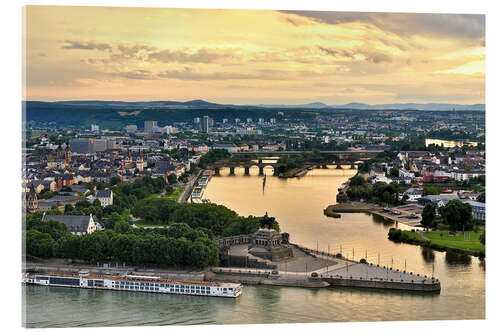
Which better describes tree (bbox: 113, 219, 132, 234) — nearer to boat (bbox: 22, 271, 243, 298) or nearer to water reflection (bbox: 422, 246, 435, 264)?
boat (bbox: 22, 271, 243, 298)

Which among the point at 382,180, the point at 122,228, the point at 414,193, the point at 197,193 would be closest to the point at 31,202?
the point at 122,228

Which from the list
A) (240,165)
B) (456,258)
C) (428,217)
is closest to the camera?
(456,258)

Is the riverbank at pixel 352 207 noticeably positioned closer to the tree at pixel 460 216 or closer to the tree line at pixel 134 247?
the tree at pixel 460 216

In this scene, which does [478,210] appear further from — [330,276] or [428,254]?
[330,276]

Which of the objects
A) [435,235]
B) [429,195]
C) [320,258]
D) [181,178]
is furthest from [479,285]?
[181,178]

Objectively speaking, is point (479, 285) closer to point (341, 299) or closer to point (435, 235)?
point (341, 299)

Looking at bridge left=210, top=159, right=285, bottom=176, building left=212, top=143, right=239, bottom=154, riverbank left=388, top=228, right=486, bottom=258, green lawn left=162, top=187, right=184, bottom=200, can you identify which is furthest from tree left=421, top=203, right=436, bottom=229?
building left=212, top=143, right=239, bottom=154
